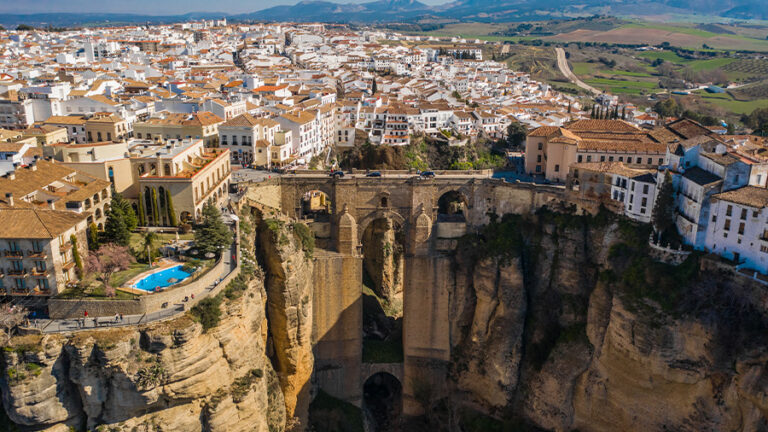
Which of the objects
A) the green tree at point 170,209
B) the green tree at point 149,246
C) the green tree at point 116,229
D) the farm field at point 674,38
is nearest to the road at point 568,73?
the farm field at point 674,38

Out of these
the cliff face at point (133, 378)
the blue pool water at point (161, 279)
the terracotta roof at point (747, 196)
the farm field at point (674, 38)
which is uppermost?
the farm field at point (674, 38)

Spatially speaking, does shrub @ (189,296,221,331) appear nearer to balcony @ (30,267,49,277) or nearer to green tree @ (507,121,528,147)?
balcony @ (30,267,49,277)

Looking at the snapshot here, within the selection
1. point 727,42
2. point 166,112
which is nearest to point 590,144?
point 166,112

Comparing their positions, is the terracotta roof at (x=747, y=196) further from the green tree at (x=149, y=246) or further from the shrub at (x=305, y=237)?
the green tree at (x=149, y=246)

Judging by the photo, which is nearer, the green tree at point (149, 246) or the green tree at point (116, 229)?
the green tree at point (149, 246)

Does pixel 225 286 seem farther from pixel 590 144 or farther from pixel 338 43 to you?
pixel 338 43

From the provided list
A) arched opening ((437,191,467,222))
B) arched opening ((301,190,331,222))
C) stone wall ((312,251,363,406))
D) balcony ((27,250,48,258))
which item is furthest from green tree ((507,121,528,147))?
balcony ((27,250,48,258))
